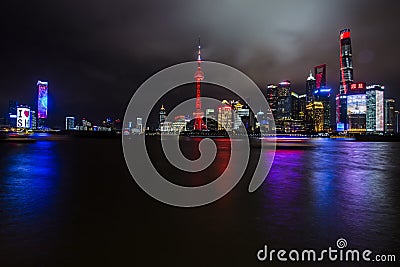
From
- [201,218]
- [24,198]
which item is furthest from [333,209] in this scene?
[24,198]

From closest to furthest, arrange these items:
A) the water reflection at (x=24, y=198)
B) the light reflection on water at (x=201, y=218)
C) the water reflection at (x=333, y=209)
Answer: the light reflection on water at (x=201, y=218) → the water reflection at (x=333, y=209) → the water reflection at (x=24, y=198)

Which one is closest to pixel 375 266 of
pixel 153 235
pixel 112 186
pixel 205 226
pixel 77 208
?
pixel 205 226

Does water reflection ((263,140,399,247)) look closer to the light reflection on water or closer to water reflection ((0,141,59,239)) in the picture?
the light reflection on water

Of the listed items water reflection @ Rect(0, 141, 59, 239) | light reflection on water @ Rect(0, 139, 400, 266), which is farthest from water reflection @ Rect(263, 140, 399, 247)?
water reflection @ Rect(0, 141, 59, 239)

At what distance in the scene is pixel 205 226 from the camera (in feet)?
28.6

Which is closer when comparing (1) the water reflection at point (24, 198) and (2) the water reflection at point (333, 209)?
(2) the water reflection at point (333, 209)

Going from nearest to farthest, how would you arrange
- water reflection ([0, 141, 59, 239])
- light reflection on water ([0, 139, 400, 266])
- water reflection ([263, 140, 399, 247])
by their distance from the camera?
1. light reflection on water ([0, 139, 400, 266])
2. water reflection ([263, 140, 399, 247])
3. water reflection ([0, 141, 59, 239])

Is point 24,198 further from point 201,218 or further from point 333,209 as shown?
point 333,209

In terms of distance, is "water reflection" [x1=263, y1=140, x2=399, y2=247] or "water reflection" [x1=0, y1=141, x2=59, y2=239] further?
"water reflection" [x1=0, y1=141, x2=59, y2=239]

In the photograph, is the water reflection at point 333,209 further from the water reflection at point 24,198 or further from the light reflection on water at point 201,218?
the water reflection at point 24,198

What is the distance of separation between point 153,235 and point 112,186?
8269 millimetres

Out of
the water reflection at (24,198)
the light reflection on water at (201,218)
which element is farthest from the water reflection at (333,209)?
the water reflection at (24,198)

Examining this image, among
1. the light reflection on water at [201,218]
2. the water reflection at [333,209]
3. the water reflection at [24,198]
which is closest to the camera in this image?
the light reflection on water at [201,218]

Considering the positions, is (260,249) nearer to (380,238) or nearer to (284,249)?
(284,249)
